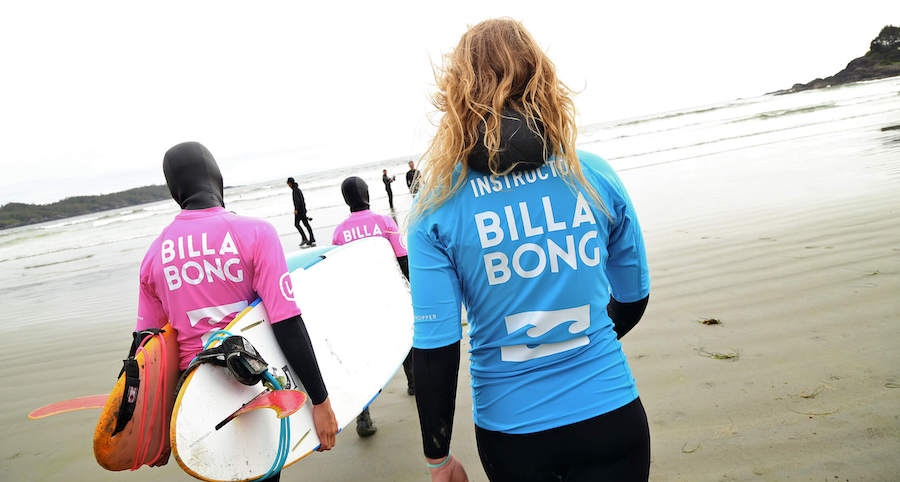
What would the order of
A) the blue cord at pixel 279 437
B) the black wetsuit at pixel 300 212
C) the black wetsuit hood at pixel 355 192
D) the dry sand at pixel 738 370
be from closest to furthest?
the blue cord at pixel 279 437, the dry sand at pixel 738 370, the black wetsuit hood at pixel 355 192, the black wetsuit at pixel 300 212

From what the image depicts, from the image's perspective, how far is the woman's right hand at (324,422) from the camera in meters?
1.81

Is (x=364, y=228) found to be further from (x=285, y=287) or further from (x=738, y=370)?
(x=738, y=370)

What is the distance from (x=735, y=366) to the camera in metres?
2.93

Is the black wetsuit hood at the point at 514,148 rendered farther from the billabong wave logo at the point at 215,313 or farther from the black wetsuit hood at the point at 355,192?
the black wetsuit hood at the point at 355,192

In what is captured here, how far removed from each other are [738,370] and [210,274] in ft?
9.80

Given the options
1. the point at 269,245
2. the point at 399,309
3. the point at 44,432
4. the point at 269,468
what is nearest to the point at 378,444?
the point at 399,309

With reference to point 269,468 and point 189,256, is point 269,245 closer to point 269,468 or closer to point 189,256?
point 189,256

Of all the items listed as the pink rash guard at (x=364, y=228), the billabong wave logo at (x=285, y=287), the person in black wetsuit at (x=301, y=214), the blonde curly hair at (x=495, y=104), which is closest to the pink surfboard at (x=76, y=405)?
the billabong wave logo at (x=285, y=287)

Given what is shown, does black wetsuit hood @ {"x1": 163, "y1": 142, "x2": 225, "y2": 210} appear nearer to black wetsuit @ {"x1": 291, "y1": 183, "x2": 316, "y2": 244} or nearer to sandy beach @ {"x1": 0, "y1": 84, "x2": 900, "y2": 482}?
sandy beach @ {"x1": 0, "y1": 84, "x2": 900, "y2": 482}

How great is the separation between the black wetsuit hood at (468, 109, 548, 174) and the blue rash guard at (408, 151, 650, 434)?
0.03 m

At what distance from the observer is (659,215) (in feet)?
25.4

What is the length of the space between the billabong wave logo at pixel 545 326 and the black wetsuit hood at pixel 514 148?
0.33 meters

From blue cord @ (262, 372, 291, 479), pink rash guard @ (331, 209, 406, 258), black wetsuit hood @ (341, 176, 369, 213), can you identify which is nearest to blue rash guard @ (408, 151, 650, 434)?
blue cord @ (262, 372, 291, 479)

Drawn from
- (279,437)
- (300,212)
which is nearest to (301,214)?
(300,212)
